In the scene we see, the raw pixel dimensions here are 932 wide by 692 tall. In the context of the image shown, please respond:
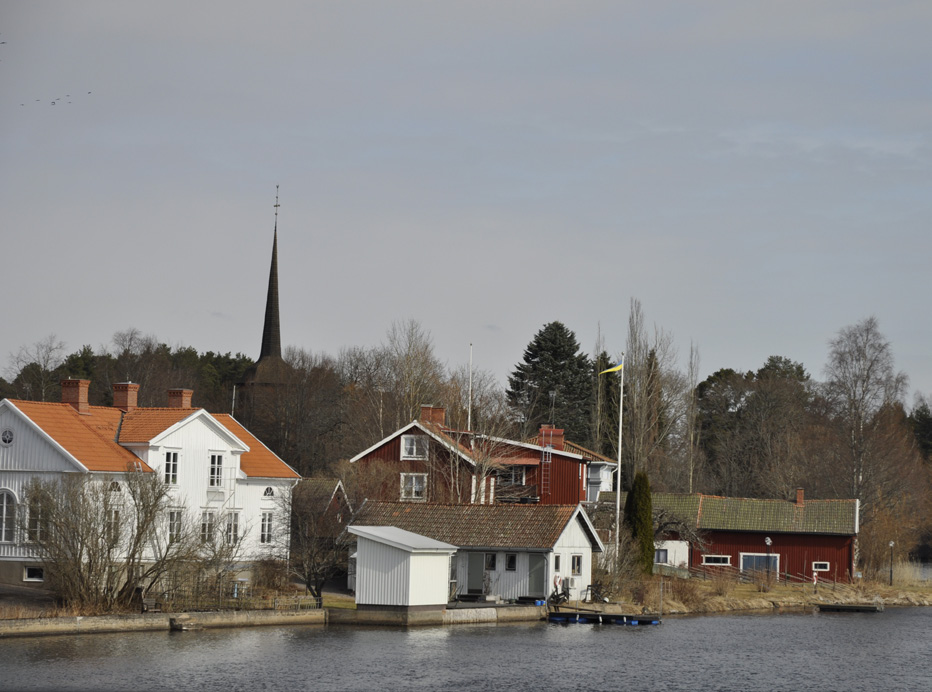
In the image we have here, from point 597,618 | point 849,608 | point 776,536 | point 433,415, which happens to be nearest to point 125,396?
point 433,415

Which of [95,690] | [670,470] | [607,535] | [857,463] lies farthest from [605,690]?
[670,470]

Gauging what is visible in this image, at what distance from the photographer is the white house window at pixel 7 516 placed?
41578mm

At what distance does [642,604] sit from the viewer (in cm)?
5141

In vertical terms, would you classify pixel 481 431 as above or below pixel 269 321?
below

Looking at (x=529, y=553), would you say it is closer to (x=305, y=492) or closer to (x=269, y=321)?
(x=305, y=492)

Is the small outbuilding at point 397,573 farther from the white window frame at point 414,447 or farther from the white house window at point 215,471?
the white window frame at point 414,447

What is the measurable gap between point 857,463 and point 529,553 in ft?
99.5

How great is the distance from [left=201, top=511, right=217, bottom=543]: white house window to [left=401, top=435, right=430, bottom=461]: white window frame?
14.5 metres

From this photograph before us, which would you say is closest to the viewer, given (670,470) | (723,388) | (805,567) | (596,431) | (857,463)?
(805,567)

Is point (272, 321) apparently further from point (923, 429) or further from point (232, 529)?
point (923, 429)

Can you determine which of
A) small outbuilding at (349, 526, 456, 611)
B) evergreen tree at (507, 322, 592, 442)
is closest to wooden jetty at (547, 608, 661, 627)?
small outbuilding at (349, 526, 456, 611)

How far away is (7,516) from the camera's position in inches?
1646

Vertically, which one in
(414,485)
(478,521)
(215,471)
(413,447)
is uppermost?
(413,447)

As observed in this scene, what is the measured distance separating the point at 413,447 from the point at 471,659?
24.7m
